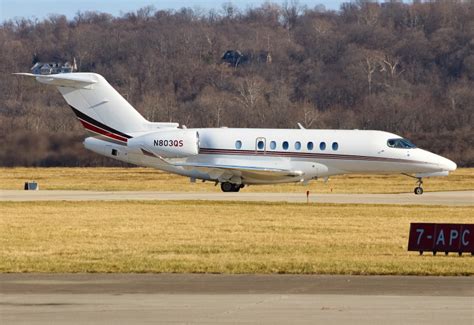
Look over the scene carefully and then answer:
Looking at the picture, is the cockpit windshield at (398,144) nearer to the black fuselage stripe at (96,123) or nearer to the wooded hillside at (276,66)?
the black fuselage stripe at (96,123)

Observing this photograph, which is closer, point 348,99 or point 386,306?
point 386,306

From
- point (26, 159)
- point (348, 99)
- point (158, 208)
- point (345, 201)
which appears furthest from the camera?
point (348, 99)

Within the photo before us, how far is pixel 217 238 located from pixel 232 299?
982 centimetres

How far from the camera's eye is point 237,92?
119 meters

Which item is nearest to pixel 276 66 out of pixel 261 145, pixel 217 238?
pixel 261 145

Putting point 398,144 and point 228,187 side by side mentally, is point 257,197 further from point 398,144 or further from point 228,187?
point 398,144

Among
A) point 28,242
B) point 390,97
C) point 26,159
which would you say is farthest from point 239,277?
point 390,97

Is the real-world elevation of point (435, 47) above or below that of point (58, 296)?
above

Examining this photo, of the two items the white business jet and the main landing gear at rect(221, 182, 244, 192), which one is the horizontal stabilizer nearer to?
the white business jet

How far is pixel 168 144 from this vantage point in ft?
149

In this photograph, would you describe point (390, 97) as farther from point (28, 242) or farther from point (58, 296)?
point (58, 296)

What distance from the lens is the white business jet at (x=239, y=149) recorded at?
45.6m

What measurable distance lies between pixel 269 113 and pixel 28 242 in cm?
6999

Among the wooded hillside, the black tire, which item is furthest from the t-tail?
the wooded hillside
